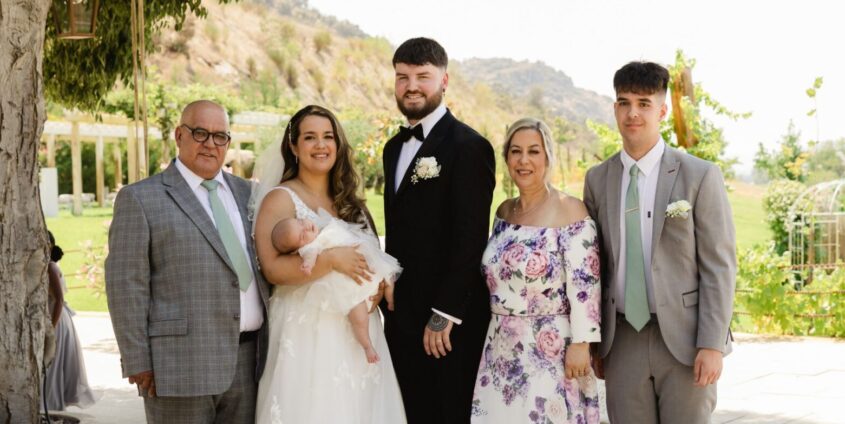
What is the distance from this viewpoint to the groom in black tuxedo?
3.39 metres

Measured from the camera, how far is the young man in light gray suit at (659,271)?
3.07 m

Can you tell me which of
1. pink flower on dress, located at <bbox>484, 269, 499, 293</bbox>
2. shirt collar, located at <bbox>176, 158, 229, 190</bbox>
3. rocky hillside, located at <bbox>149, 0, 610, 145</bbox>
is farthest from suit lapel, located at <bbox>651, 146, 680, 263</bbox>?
rocky hillside, located at <bbox>149, 0, 610, 145</bbox>

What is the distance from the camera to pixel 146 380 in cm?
311

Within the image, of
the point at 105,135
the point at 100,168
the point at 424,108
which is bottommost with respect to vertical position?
the point at 424,108

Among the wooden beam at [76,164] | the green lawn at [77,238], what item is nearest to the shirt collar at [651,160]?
the green lawn at [77,238]

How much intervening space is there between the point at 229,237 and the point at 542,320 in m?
1.22

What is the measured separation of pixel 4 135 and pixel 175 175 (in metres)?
0.95

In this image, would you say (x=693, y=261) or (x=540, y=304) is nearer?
(x=693, y=261)

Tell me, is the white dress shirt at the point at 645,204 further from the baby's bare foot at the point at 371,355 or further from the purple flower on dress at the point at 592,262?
the baby's bare foot at the point at 371,355

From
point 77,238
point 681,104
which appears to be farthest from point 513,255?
point 77,238

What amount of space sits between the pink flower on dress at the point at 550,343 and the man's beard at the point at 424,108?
97 cm

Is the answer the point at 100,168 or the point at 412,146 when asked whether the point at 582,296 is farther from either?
the point at 100,168

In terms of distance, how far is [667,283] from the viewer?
310 centimetres

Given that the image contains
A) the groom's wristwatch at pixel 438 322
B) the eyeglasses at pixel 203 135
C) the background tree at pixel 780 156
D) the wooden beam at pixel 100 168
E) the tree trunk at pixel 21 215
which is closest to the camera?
the eyeglasses at pixel 203 135
